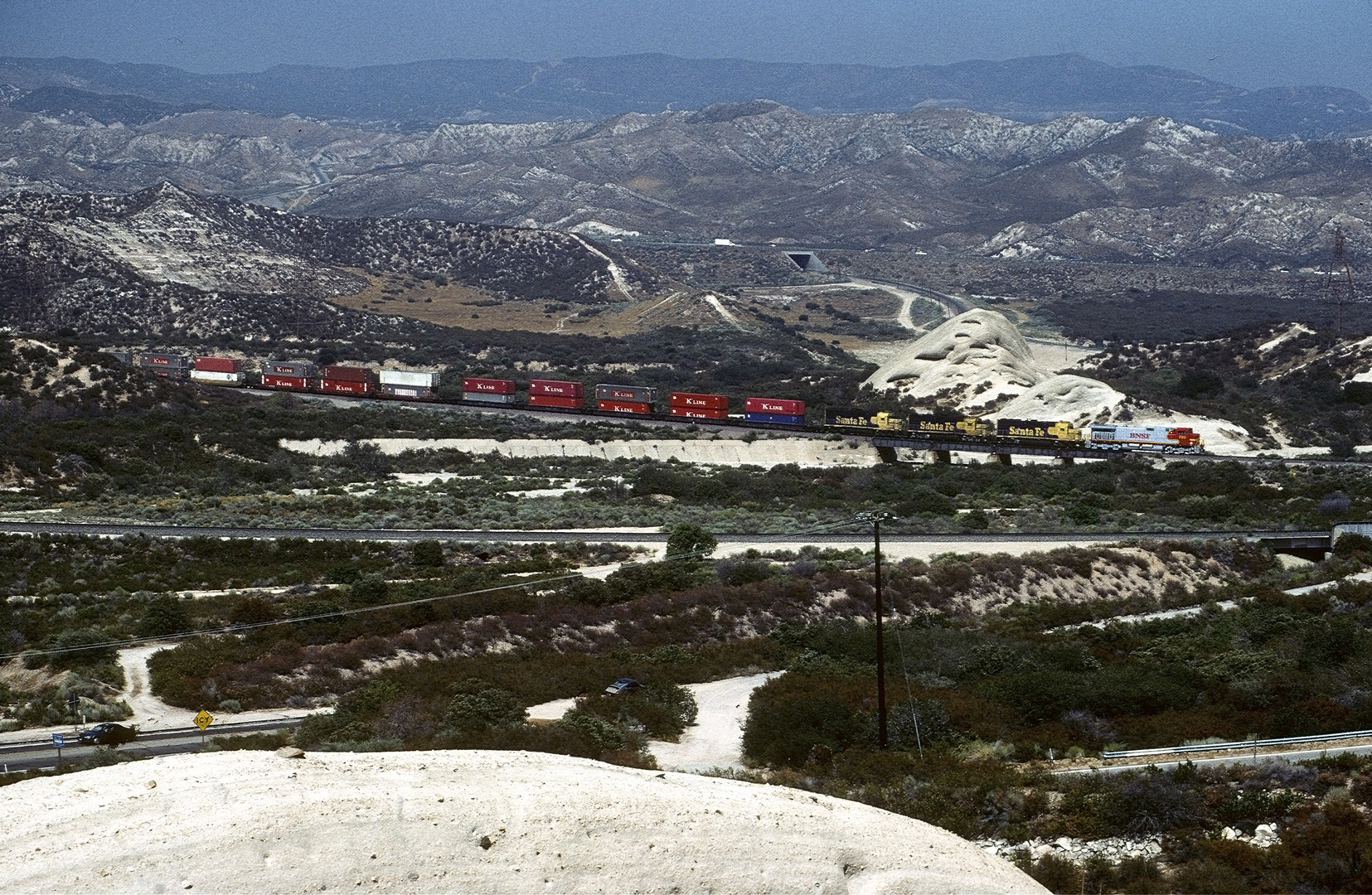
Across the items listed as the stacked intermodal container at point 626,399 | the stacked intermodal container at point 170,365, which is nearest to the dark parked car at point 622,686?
the stacked intermodal container at point 626,399

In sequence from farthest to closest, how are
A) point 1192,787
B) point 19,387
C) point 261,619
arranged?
1. point 19,387
2. point 261,619
3. point 1192,787

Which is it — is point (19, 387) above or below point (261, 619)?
above

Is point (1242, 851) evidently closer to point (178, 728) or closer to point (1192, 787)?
point (1192, 787)

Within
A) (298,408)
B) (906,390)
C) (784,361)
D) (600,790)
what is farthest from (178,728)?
(784,361)

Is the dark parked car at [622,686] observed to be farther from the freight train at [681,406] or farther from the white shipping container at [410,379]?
the white shipping container at [410,379]

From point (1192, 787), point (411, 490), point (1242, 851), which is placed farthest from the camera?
point (411, 490)

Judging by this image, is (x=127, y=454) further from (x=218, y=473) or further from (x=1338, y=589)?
(x=1338, y=589)

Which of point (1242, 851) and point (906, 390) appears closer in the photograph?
point (1242, 851)

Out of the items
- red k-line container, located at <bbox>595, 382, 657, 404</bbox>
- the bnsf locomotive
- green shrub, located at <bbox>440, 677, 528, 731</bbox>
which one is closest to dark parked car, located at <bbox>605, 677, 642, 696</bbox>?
green shrub, located at <bbox>440, 677, 528, 731</bbox>
